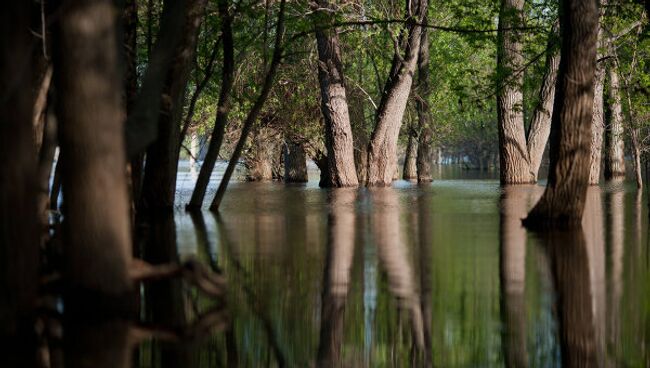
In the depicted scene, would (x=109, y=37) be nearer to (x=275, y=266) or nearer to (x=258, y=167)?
(x=275, y=266)

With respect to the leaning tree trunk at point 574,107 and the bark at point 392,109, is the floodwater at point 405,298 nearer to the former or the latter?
the leaning tree trunk at point 574,107

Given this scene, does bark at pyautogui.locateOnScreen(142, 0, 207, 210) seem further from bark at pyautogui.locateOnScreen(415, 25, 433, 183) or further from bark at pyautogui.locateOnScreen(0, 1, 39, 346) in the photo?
bark at pyautogui.locateOnScreen(415, 25, 433, 183)

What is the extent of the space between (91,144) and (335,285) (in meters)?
3.47

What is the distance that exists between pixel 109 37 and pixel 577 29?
976cm

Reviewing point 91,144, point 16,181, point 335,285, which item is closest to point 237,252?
point 335,285

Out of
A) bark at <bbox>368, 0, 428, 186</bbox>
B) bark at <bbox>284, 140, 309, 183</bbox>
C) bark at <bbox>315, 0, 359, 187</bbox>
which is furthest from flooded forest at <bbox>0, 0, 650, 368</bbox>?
bark at <bbox>284, 140, 309, 183</bbox>

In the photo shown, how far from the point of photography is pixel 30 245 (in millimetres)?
8523

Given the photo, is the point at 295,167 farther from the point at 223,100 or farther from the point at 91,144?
the point at 91,144

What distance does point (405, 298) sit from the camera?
411 inches

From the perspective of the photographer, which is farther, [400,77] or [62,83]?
[400,77]

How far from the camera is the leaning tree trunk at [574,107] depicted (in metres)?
16.9

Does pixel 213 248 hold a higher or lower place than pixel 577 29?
lower

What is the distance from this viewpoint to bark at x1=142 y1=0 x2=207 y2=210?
19.2m

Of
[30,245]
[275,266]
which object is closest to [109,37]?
[30,245]
